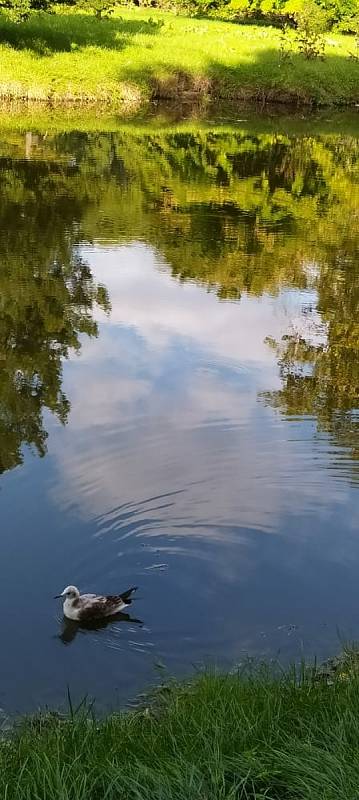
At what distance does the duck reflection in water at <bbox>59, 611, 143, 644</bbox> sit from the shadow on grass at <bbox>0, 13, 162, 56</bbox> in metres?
33.7

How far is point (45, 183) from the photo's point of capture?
20484mm

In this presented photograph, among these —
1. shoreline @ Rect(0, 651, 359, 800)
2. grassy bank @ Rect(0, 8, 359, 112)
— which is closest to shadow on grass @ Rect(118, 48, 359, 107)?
grassy bank @ Rect(0, 8, 359, 112)

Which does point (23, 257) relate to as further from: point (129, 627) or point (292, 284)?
point (129, 627)

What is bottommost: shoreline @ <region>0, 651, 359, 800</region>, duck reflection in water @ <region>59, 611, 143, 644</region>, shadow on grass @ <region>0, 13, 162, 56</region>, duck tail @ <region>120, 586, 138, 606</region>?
duck reflection in water @ <region>59, 611, 143, 644</region>

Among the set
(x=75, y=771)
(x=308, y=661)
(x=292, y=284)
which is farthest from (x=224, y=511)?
(x=292, y=284)

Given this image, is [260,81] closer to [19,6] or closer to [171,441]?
[19,6]

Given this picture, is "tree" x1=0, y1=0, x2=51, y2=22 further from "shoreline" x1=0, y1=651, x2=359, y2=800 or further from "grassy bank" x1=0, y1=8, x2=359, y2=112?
"shoreline" x1=0, y1=651, x2=359, y2=800

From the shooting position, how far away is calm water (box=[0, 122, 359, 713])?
20.0 feet

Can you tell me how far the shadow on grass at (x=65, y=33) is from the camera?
3688 cm

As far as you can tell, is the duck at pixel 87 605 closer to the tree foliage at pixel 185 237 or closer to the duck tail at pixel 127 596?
the duck tail at pixel 127 596

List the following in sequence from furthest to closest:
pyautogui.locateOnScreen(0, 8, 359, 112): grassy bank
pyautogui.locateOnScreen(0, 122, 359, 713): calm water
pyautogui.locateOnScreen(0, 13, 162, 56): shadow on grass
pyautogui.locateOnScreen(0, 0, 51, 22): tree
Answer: pyautogui.locateOnScreen(0, 13, 162, 56): shadow on grass, pyautogui.locateOnScreen(0, 8, 359, 112): grassy bank, pyautogui.locateOnScreen(0, 0, 51, 22): tree, pyautogui.locateOnScreen(0, 122, 359, 713): calm water

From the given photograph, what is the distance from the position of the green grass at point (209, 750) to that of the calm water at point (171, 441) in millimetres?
972

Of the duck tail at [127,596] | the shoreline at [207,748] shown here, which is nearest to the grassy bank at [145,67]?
the duck tail at [127,596]

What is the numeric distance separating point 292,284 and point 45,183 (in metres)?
8.15
